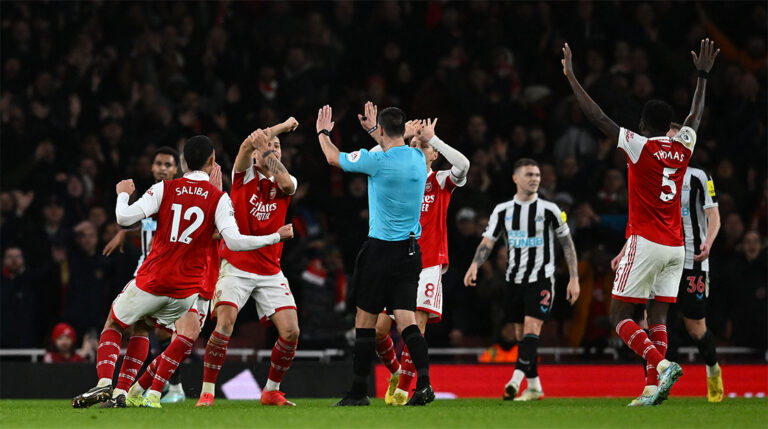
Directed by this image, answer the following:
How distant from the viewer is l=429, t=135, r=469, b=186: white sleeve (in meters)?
9.55

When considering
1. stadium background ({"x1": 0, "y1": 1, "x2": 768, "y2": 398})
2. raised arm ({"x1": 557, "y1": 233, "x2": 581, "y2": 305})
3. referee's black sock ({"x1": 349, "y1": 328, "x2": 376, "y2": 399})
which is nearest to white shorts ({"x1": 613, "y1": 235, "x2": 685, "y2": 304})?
raised arm ({"x1": 557, "y1": 233, "x2": 581, "y2": 305})

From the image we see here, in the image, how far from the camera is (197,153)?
873 centimetres

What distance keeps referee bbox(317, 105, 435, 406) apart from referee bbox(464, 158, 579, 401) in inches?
101

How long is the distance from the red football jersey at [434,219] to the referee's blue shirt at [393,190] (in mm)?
1366

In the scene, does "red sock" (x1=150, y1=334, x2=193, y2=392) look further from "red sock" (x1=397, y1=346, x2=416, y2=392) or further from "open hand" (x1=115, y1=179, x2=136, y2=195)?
"red sock" (x1=397, y1=346, x2=416, y2=392)

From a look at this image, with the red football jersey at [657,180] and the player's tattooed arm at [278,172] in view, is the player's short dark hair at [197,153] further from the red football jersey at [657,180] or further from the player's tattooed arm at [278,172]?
the red football jersey at [657,180]

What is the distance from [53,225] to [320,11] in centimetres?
618

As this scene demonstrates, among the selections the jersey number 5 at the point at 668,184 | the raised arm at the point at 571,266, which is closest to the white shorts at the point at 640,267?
the jersey number 5 at the point at 668,184

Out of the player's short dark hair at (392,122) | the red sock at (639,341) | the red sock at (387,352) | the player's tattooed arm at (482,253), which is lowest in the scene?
the red sock at (387,352)

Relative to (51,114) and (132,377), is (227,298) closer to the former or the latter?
(132,377)

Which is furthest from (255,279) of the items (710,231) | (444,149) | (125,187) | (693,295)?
(710,231)

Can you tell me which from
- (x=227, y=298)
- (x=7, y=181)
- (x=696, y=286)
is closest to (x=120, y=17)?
(x=7, y=181)

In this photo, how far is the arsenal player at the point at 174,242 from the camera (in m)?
8.57

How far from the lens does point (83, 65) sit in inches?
688
